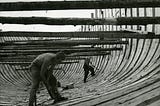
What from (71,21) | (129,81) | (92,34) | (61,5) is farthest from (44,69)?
(129,81)

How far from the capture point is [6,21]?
602cm

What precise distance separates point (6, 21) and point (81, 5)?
70.8 inches

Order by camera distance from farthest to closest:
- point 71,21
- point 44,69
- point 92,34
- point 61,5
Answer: point 92,34 → point 71,21 → point 44,69 → point 61,5

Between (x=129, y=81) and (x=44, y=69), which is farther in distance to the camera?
(x=129, y=81)

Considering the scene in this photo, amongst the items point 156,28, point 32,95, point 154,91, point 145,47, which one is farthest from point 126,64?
point 154,91

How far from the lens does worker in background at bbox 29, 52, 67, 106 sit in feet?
19.7

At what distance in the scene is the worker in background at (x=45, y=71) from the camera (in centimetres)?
601

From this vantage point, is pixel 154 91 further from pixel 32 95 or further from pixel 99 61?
pixel 99 61

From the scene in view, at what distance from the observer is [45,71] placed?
19.8 feet

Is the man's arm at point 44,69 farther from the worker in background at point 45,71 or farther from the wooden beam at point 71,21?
the wooden beam at point 71,21

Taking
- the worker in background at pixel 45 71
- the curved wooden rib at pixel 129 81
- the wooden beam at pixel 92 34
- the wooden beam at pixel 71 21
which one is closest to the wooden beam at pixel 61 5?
the wooden beam at pixel 71 21

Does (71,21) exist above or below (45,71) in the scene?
above

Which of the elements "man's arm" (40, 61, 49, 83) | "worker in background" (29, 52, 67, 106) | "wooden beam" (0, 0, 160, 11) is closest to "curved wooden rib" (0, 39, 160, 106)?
"worker in background" (29, 52, 67, 106)

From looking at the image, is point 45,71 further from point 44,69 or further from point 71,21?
point 71,21
